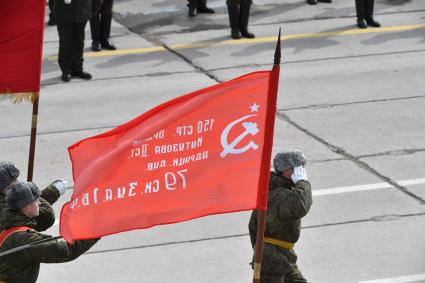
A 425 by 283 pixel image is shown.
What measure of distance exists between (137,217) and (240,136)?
83 centimetres

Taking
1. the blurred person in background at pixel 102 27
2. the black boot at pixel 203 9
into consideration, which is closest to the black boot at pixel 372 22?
the black boot at pixel 203 9

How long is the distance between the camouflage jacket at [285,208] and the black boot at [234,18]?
10257 mm

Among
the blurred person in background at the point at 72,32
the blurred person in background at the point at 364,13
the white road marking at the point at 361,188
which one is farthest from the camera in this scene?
the blurred person in background at the point at 364,13

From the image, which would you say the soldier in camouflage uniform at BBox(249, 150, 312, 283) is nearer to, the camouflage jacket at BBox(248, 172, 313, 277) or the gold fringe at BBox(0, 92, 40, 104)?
the camouflage jacket at BBox(248, 172, 313, 277)

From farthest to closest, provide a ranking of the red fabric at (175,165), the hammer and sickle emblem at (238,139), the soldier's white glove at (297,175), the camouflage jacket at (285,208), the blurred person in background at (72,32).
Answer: the blurred person in background at (72,32), the soldier's white glove at (297,175), the camouflage jacket at (285,208), the hammer and sickle emblem at (238,139), the red fabric at (175,165)

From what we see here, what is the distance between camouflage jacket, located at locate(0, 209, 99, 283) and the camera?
7508mm

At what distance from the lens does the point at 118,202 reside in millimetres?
7012

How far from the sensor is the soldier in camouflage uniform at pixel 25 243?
24.7 feet

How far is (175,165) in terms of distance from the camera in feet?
23.3

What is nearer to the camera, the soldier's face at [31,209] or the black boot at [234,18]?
the soldier's face at [31,209]

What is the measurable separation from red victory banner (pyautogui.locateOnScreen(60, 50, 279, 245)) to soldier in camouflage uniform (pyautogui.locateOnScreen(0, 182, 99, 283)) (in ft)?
1.42

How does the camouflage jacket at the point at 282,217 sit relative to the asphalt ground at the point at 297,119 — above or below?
above

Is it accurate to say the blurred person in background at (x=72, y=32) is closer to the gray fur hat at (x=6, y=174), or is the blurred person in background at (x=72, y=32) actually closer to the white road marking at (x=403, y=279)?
the white road marking at (x=403, y=279)

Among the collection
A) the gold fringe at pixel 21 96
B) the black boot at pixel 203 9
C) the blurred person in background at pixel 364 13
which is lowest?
the black boot at pixel 203 9
